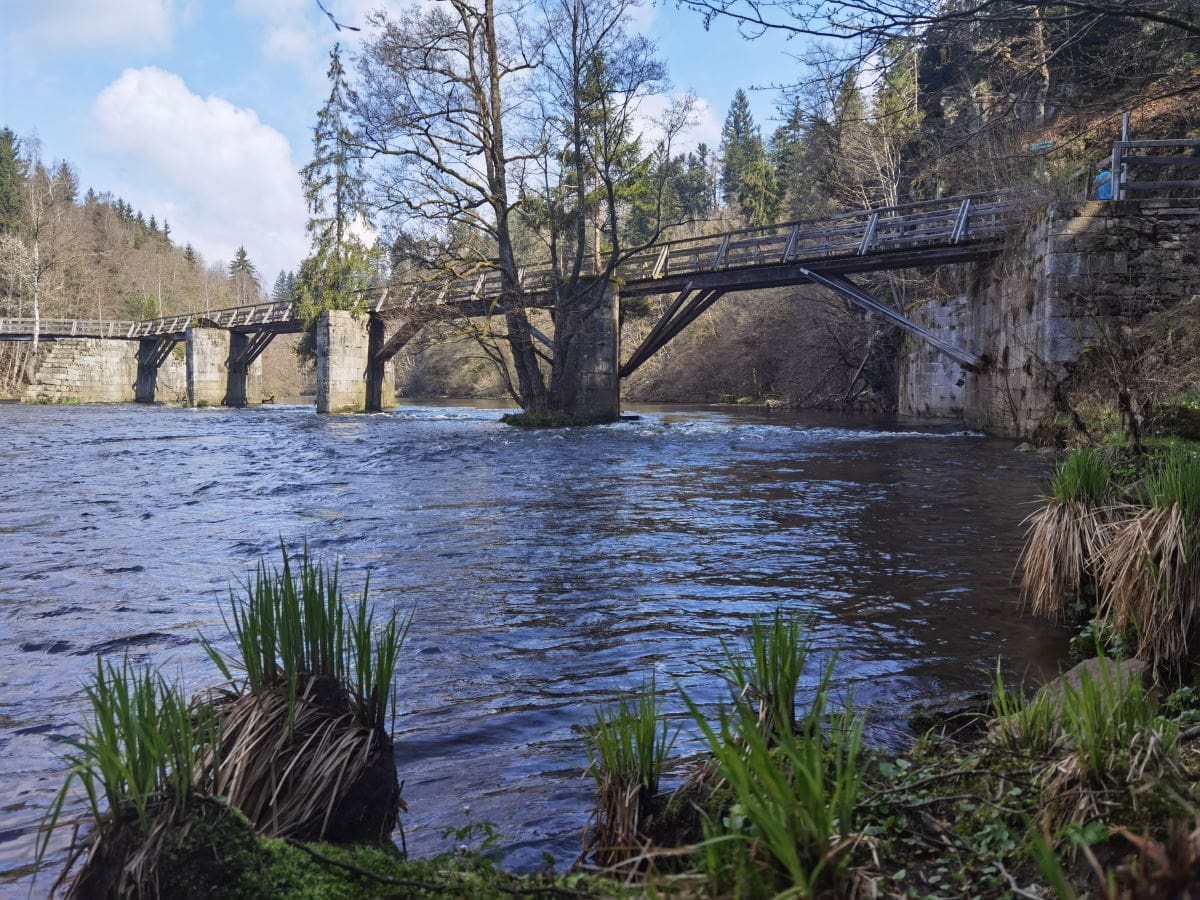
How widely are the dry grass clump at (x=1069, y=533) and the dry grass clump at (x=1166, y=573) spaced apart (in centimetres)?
73

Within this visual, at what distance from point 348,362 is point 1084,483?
36895 millimetres

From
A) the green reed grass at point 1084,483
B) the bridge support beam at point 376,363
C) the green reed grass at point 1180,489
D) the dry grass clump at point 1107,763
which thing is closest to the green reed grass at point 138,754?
the dry grass clump at point 1107,763

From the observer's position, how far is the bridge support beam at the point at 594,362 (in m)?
27.1

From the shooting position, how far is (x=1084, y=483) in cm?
498

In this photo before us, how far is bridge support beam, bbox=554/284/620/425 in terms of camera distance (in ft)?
88.8

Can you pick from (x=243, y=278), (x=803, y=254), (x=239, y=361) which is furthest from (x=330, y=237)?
(x=243, y=278)

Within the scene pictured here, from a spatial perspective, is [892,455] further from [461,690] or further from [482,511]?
[461,690]

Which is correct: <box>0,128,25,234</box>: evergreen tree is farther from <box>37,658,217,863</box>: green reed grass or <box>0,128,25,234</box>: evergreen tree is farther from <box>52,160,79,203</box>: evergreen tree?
<box>37,658,217,863</box>: green reed grass

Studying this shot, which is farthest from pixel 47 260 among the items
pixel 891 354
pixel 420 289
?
pixel 891 354

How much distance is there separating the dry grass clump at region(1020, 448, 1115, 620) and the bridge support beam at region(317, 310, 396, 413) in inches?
1405

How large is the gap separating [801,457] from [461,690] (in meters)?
12.3

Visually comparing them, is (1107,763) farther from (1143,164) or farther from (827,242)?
(827,242)

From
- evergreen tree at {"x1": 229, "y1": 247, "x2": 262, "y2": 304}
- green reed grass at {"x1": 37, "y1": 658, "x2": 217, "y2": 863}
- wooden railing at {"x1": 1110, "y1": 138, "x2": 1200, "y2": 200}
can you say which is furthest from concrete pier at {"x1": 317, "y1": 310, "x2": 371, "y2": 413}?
evergreen tree at {"x1": 229, "y1": 247, "x2": 262, "y2": 304}

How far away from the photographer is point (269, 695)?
8.13ft
